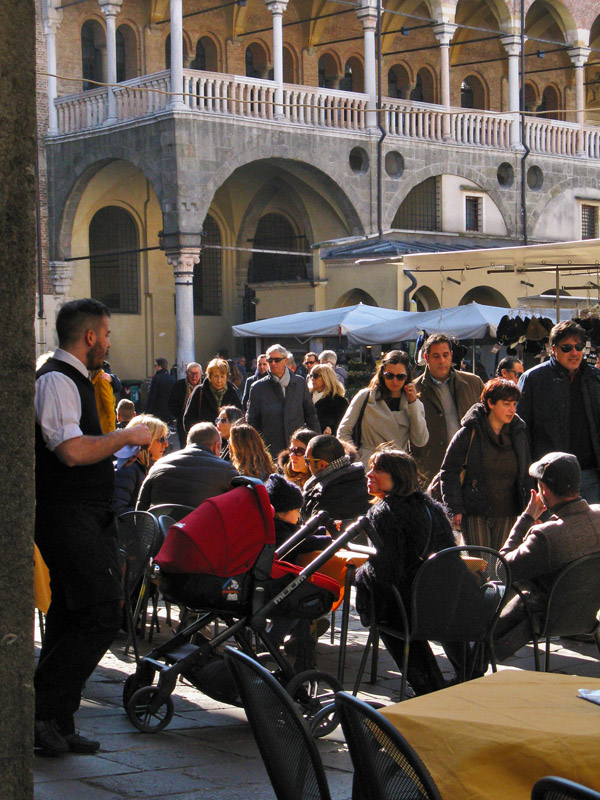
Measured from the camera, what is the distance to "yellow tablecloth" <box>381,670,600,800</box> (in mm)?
2898

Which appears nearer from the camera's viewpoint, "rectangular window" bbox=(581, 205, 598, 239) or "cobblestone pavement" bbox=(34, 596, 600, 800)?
"cobblestone pavement" bbox=(34, 596, 600, 800)

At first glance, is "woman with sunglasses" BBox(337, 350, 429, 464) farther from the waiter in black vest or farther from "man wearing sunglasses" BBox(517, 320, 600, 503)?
the waiter in black vest

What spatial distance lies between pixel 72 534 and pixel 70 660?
482 millimetres

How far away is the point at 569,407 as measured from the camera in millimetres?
7621

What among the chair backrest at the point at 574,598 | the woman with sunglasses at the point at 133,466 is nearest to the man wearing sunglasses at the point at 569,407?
the chair backrest at the point at 574,598

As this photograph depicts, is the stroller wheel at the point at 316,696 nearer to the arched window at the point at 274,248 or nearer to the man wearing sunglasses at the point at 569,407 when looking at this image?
the man wearing sunglasses at the point at 569,407

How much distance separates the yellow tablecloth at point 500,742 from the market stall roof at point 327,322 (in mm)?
13652

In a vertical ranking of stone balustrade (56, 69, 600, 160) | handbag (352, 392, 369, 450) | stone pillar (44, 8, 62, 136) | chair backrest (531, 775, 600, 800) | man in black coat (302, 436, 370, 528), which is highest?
stone pillar (44, 8, 62, 136)

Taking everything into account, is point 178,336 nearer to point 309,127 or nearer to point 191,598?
point 309,127

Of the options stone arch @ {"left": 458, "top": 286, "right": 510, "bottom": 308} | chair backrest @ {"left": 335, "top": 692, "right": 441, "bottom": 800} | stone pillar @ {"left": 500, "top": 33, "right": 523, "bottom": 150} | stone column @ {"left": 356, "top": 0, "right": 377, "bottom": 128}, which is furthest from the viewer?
stone pillar @ {"left": 500, "top": 33, "right": 523, "bottom": 150}

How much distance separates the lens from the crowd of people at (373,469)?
4680 millimetres

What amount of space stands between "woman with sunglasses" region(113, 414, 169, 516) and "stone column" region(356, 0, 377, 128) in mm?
18849

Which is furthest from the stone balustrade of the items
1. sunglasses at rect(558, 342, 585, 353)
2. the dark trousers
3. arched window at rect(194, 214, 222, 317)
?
the dark trousers

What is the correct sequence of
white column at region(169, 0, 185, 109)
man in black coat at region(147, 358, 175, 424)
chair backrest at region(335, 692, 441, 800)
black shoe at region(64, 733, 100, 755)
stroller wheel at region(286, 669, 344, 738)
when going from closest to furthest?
chair backrest at region(335, 692, 441, 800) → black shoe at region(64, 733, 100, 755) → stroller wheel at region(286, 669, 344, 738) → man in black coat at region(147, 358, 175, 424) → white column at region(169, 0, 185, 109)
